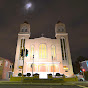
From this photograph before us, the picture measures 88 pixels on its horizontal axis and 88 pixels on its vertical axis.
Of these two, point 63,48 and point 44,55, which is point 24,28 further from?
point 63,48

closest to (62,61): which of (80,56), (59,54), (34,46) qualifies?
(59,54)

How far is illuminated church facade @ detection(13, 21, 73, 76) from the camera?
35.5 m

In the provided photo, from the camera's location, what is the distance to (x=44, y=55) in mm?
37969

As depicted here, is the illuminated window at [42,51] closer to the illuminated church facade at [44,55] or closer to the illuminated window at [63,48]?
the illuminated church facade at [44,55]

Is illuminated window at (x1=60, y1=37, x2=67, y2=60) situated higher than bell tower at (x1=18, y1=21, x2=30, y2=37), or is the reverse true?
bell tower at (x1=18, y1=21, x2=30, y2=37)

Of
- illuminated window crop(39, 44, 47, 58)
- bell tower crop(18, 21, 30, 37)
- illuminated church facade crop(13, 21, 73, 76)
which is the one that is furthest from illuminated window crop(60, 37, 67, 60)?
bell tower crop(18, 21, 30, 37)

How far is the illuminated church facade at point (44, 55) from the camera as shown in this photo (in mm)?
35500

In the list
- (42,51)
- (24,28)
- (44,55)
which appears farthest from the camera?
(24,28)

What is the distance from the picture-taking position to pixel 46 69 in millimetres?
35219

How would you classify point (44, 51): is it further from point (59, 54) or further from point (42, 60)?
point (59, 54)

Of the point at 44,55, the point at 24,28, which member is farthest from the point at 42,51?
the point at 24,28

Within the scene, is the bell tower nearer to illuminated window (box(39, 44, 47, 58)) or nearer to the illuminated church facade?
the illuminated church facade

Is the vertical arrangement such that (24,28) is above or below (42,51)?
above

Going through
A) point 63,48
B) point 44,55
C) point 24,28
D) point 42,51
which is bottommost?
point 44,55
